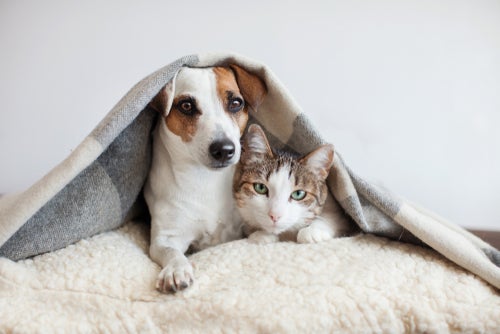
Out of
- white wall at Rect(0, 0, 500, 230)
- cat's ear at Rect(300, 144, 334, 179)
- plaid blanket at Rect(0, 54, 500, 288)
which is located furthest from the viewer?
white wall at Rect(0, 0, 500, 230)

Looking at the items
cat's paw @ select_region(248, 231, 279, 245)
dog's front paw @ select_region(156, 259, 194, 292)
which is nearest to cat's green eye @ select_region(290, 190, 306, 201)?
cat's paw @ select_region(248, 231, 279, 245)

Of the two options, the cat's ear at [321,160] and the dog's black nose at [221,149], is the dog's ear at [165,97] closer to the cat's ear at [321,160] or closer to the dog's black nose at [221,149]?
the dog's black nose at [221,149]

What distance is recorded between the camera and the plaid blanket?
101 cm

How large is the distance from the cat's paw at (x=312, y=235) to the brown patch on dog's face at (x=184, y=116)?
36cm

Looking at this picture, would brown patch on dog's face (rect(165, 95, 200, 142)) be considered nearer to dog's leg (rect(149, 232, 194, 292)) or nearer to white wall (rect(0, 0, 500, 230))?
dog's leg (rect(149, 232, 194, 292))

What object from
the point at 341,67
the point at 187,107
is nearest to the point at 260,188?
the point at 187,107

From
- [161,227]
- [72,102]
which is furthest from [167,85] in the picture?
[72,102]

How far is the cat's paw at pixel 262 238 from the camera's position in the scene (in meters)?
1.13

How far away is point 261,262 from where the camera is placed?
103 cm

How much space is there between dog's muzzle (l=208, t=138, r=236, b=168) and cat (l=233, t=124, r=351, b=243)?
0.36ft

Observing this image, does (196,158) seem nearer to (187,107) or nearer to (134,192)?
(187,107)

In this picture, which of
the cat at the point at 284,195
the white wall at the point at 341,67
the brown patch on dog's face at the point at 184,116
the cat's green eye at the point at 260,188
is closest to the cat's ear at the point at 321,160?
the cat at the point at 284,195

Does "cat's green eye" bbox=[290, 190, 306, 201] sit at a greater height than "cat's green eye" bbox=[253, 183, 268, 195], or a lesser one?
greater

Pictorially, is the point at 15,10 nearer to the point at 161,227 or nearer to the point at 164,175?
the point at 164,175
